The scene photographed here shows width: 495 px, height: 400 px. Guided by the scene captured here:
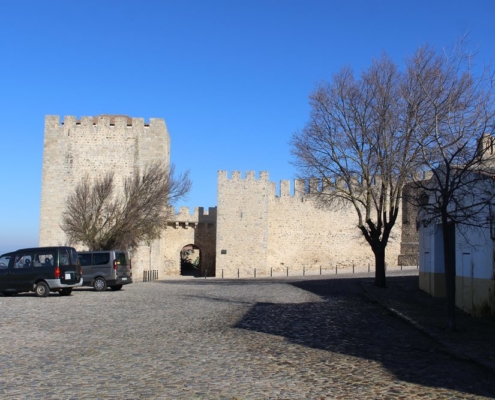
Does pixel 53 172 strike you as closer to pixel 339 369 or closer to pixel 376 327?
pixel 376 327

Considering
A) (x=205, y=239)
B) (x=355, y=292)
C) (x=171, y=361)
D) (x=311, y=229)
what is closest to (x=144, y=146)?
(x=205, y=239)

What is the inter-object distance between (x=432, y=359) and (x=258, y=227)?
32196 mm

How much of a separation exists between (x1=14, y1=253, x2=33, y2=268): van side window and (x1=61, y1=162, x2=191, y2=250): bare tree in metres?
11.3

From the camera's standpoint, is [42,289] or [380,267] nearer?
[42,289]

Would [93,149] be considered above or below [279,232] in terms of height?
above

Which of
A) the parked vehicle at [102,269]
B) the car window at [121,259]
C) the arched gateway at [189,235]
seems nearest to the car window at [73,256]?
the parked vehicle at [102,269]

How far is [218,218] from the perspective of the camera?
40.1m

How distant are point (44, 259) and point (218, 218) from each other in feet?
72.2

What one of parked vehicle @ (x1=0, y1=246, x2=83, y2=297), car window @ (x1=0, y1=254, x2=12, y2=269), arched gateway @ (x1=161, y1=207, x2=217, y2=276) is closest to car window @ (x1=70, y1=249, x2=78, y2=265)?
parked vehicle @ (x1=0, y1=246, x2=83, y2=297)

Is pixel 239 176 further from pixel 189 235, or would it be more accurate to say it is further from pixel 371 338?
pixel 371 338

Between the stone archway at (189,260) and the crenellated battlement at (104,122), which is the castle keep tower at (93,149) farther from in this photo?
the stone archway at (189,260)

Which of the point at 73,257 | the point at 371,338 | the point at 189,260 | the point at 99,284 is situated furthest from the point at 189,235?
the point at 371,338

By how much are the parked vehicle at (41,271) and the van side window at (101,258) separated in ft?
10.9

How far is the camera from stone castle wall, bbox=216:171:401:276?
39875 mm
